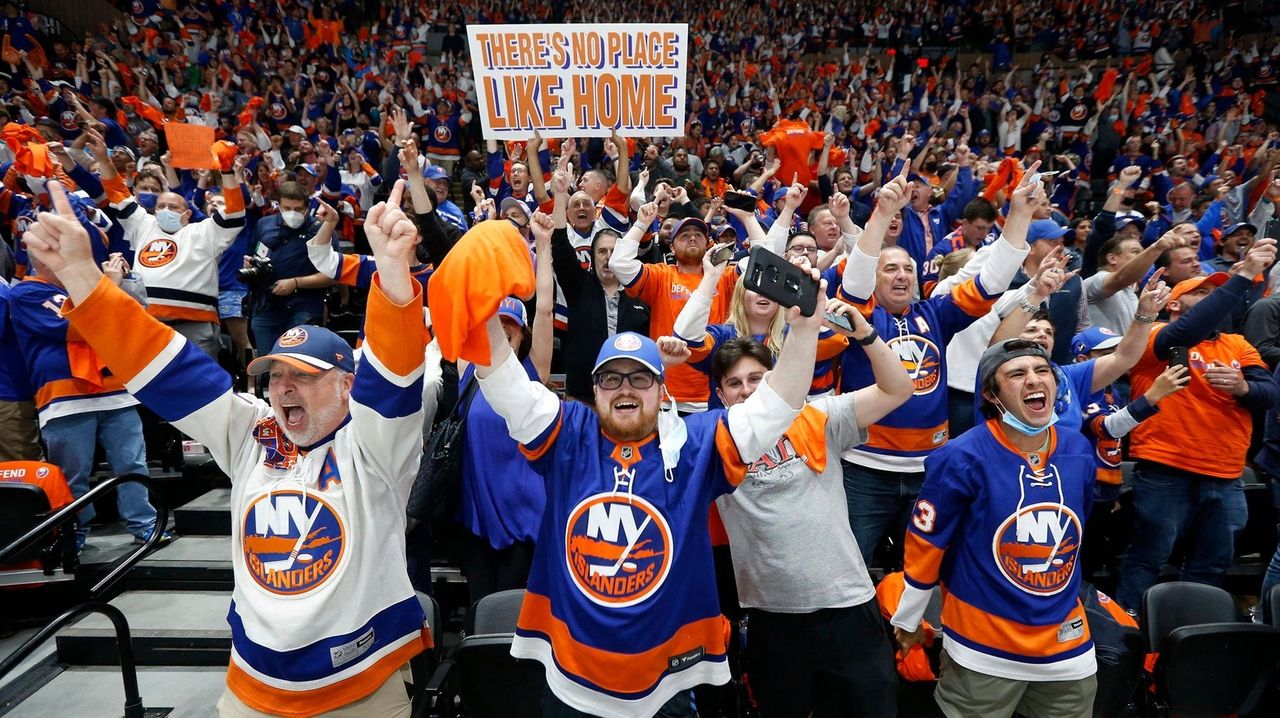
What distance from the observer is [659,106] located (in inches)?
253

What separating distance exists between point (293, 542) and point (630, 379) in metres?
1.14

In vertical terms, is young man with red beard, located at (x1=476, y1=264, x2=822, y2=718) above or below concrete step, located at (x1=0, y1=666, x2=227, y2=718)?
above

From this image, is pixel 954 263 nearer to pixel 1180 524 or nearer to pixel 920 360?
pixel 920 360

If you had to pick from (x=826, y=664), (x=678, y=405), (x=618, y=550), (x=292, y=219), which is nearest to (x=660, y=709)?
(x=618, y=550)

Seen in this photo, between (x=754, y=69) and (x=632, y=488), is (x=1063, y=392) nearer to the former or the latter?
(x=632, y=488)

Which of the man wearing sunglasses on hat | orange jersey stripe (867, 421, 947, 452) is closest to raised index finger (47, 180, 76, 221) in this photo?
the man wearing sunglasses on hat

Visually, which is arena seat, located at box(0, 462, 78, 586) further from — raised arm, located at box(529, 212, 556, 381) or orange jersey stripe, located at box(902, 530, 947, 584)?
orange jersey stripe, located at box(902, 530, 947, 584)

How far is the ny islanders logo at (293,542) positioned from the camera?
2.32m

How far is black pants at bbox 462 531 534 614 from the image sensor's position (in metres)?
3.22

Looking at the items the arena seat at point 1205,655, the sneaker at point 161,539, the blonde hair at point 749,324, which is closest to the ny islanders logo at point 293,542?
the blonde hair at point 749,324

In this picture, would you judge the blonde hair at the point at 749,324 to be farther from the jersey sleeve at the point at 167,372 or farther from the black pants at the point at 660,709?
the jersey sleeve at the point at 167,372

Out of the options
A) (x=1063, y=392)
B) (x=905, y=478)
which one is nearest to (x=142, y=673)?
(x=905, y=478)

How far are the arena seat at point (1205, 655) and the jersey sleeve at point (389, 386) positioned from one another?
10.0ft

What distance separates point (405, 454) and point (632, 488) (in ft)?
2.35
